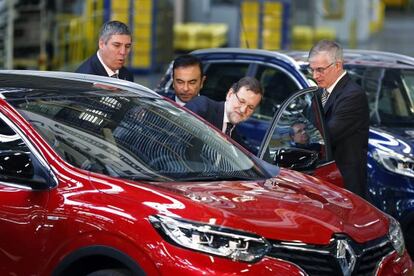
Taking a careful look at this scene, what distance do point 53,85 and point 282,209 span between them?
1687mm

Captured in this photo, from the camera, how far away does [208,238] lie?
569cm

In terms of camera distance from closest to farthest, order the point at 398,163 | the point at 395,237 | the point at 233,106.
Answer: the point at 395,237 < the point at 233,106 < the point at 398,163

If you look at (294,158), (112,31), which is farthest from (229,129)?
(112,31)

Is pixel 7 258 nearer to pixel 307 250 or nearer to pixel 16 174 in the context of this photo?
pixel 16 174

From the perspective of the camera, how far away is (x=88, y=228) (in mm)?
5832

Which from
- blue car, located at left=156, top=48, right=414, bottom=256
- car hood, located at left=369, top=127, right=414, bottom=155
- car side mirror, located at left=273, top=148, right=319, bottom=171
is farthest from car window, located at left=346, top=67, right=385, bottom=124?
car side mirror, located at left=273, top=148, right=319, bottom=171

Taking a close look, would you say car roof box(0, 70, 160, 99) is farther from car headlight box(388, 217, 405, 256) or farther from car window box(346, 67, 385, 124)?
car window box(346, 67, 385, 124)

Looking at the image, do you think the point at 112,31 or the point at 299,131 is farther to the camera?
the point at 112,31

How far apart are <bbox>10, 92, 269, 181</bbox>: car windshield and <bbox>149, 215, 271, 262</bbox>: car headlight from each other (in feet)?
1.83

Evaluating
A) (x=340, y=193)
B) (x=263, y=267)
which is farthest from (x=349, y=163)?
(x=263, y=267)

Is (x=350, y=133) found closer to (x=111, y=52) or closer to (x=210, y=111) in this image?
(x=210, y=111)

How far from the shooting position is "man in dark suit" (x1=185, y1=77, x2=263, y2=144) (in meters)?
8.06

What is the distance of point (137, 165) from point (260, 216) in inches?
31.4

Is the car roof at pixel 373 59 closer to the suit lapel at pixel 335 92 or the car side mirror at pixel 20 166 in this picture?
the suit lapel at pixel 335 92
